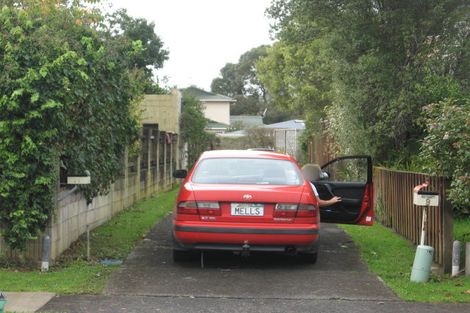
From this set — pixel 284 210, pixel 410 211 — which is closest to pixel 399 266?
pixel 284 210

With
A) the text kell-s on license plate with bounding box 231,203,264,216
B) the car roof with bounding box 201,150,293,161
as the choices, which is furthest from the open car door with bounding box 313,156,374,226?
the text kell-s on license plate with bounding box 231,203,264,216

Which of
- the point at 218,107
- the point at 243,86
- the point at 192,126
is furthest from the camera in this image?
the point at 243,86

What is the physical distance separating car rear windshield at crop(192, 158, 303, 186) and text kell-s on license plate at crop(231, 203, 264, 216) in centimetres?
53

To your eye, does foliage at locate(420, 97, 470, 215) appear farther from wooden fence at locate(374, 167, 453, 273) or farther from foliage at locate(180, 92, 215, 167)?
foliage at locate(180, 92, 215, 167)

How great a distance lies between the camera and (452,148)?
288 inches

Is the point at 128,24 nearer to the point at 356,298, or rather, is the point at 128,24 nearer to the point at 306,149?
the point at 306,149

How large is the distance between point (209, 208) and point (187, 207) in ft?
0.88

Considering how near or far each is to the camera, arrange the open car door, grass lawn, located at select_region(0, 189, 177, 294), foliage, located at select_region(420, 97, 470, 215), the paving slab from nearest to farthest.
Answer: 1. the paving slab
2. grass lawn, located at select_region(0, 189, 177, 294)
3. foliage, located at select_region(420, 97, 470, 215)
4. the open car door

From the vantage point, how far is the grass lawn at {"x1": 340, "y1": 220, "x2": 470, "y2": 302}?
651cm

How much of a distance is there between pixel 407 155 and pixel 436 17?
2.82 meters

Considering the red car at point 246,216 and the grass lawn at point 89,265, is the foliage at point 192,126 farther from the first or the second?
the red car at point 246,216

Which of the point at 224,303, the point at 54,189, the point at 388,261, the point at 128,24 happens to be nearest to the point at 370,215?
the point at 388,261

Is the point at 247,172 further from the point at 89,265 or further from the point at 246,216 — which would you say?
the point at 89,265

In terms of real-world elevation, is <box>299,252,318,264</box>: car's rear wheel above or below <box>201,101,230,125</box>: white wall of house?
below
